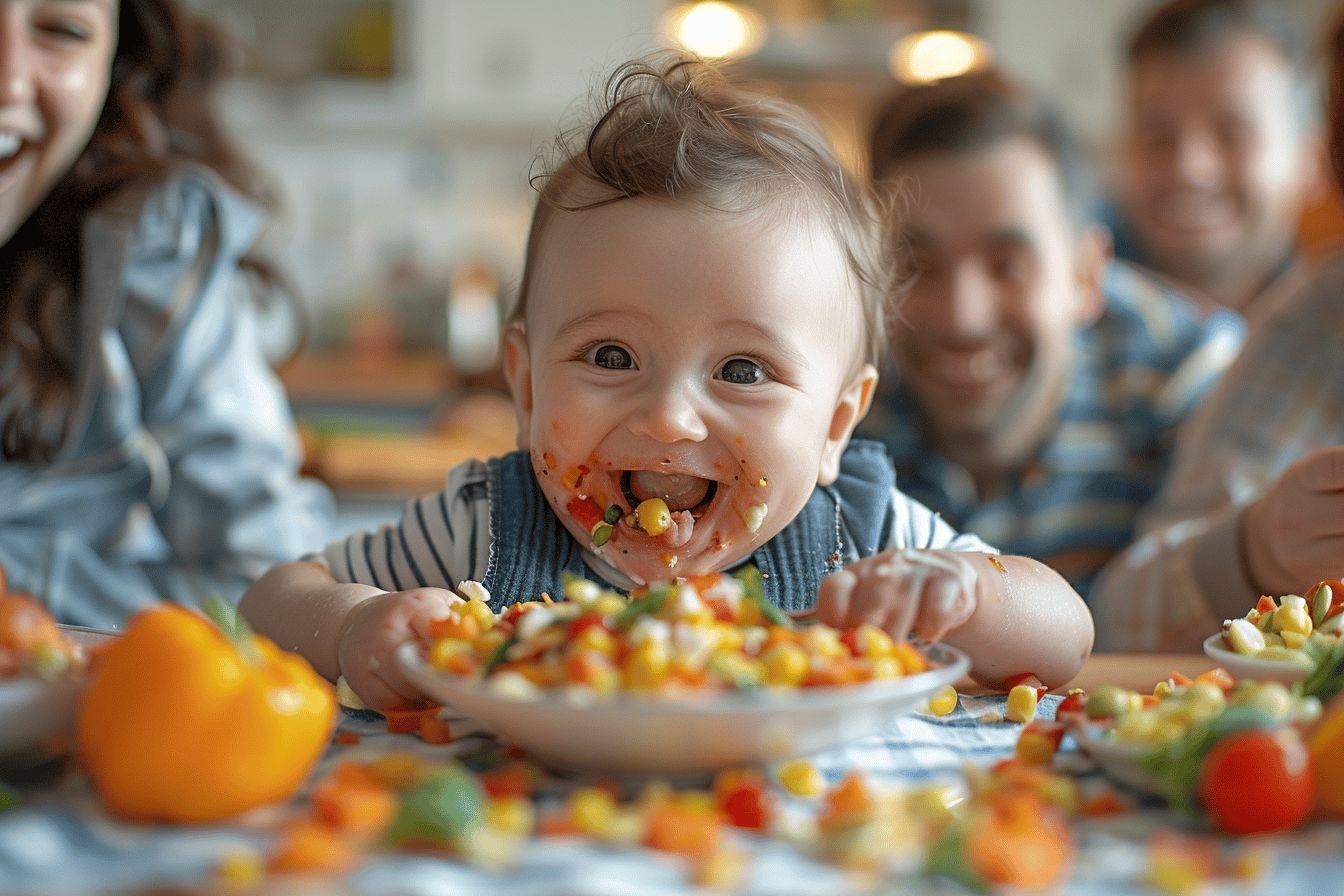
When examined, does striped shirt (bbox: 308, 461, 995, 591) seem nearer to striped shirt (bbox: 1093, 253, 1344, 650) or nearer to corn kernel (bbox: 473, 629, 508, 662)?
corn kernel (bbox: 473, 629, 508, 662)

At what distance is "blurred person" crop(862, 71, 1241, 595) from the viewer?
1.95 meters

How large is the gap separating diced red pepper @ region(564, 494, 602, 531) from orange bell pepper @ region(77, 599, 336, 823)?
42cm

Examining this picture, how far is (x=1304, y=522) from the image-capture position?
1148 mm

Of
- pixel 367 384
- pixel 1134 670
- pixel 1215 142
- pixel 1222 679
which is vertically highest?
pixel 1215 142

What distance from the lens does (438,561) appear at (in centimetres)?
117

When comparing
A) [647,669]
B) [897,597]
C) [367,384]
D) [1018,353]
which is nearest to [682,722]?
[647,669]

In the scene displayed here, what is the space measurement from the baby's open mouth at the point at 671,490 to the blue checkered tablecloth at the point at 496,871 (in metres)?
0.46

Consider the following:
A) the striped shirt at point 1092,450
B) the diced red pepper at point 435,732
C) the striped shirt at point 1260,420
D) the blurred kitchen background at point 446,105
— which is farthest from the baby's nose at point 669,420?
the blurred kitchen background at point 446,105

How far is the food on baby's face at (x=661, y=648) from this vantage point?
0.65 metres

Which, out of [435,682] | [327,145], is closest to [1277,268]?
[435,682]

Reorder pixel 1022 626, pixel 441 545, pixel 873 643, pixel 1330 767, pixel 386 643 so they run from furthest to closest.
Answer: pixel 441 545
pixel 1022 626
pixel 386 643
pixel 873 643
pixel 1330 767

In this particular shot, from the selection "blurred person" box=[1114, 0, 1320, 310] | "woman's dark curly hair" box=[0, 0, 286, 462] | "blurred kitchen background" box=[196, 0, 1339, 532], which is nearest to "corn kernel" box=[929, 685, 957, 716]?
"woman's dark curly hair" box=[0, 0, 286, 462]

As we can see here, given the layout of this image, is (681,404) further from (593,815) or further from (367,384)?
(367,384)

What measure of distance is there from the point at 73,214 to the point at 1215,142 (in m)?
2.24
